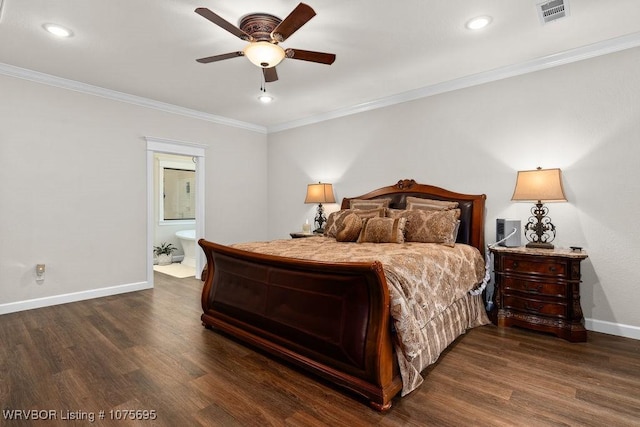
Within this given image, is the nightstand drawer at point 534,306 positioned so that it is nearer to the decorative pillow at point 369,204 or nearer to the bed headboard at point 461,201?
the bed headboard at point 461,201

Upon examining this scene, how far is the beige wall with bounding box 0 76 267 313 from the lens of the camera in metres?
3.58

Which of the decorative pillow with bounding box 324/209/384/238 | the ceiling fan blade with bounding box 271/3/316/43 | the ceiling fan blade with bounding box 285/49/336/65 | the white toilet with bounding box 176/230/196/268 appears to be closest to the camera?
the ceiling fan blade with bounding box 271/3/316/43

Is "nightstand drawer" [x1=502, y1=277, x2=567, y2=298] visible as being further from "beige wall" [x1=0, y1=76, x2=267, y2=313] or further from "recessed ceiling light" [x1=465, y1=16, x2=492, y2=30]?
"beige wall" [x1=0, y1=76, x2=267, y2=313]

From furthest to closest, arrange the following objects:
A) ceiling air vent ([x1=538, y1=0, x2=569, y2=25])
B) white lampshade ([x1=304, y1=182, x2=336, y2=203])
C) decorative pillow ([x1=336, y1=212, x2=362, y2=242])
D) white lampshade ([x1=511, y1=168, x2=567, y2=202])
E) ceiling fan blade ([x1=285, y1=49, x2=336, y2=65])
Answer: white lampshade ([x1=304, y1=182, x2=336, y2=203]) < decorative pillow ([x1=336, y1=212, x2=362, y2=242]) < white lampshade ([x1=511, y1=168, x2=567, y2=202]) < ceiling fan blade ([x1=285, y1=49, x2=336, y2=65]) < ceiling air vent ([x1=538, y1=0, x2=569, y2=25])

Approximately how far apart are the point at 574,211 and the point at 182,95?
4731 mm

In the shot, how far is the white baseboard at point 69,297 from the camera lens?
3572 millimetres

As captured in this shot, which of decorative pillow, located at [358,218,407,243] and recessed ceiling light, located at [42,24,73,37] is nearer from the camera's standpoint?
recessed ceiling light, located at [42,24,73,37]

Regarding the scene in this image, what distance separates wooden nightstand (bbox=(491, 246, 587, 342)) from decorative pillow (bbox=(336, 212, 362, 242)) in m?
1.36

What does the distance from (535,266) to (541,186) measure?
28.8 inches

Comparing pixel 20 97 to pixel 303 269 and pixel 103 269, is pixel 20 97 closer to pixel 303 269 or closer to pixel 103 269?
pixel 103 269

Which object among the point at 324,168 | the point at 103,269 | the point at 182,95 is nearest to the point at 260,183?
the point at 324,168

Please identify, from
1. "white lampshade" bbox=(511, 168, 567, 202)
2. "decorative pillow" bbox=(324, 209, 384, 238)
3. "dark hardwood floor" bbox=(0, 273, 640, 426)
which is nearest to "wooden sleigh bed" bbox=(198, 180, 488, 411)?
"dark hardwood floor" bbox=(0, 273, 640, 426)

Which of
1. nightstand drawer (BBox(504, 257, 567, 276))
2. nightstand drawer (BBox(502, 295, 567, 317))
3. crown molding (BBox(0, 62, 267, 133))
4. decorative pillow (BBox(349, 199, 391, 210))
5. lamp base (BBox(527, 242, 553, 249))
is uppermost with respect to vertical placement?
crown molding (BBox(0, 62, 267, 133))

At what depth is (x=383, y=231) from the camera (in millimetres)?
3395
